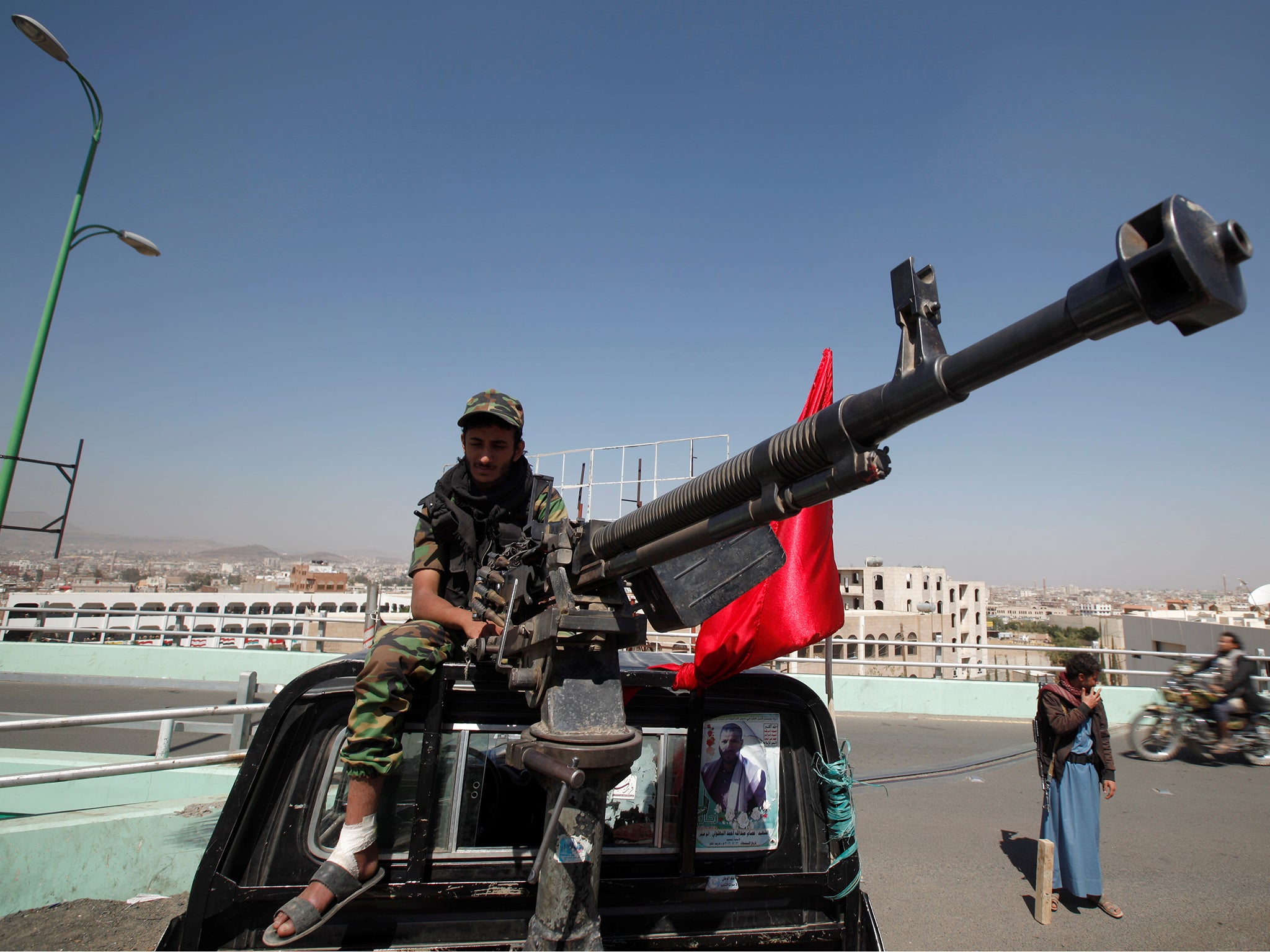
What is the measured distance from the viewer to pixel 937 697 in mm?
12359

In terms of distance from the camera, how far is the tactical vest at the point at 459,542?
361cm

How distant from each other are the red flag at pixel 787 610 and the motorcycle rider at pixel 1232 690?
8.79 metres

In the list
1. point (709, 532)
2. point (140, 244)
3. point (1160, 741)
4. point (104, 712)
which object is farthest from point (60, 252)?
point (1160, 741)

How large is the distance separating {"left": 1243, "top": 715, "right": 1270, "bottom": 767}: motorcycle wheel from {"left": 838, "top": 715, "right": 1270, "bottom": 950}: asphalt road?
17 centimetres

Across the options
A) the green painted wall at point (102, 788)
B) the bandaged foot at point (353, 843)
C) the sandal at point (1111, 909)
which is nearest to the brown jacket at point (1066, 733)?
the sandal at point (1111, 909)

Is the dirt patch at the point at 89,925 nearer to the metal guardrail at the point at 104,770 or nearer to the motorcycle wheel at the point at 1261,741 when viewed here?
the metal guardrail at the point at 104,770

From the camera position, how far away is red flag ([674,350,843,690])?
119 inches

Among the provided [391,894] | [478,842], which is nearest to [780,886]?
[478,842]

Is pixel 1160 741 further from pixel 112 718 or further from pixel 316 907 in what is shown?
pixel 112 718

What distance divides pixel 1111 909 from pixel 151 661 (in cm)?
1755

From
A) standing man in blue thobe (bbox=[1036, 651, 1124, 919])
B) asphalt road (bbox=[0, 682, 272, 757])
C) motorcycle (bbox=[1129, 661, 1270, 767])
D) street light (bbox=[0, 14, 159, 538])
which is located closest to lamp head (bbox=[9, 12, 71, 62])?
street light (bbox=[0, 14, 159, 538])

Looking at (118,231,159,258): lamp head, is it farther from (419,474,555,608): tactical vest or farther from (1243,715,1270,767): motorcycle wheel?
(1243,715,1270,767): motorcycle wheel

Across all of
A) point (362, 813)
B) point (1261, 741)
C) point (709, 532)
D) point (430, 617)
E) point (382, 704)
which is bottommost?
point (1261, 741)

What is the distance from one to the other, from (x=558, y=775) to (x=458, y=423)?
7.41 ft
